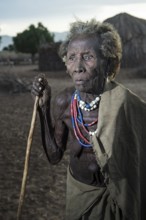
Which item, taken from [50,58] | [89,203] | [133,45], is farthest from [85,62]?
[50,58]

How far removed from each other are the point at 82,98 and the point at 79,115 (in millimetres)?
113

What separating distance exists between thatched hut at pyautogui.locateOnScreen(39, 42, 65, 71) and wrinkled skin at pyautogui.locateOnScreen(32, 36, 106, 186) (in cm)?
1999

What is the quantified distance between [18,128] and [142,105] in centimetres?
667

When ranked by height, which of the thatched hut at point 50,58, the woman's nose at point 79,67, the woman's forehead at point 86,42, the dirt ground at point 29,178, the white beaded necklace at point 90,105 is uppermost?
the woman's forehead at point 86,42

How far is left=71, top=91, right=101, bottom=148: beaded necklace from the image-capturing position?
96.1 inches

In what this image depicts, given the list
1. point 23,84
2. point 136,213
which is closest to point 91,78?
point 136,213

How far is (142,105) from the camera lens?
2.37 m

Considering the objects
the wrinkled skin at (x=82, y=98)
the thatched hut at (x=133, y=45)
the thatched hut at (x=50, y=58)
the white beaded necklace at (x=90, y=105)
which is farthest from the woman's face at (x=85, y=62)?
the thatched hut at (x=50, y=58)

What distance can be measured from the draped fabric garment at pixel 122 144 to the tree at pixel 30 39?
98.6 feet

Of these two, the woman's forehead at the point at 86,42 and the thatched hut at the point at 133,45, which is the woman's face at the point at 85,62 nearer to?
the woman's forehead at the point at 86,42

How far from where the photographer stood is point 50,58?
23.0m

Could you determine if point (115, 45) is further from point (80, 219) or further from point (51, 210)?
point (51, 210)

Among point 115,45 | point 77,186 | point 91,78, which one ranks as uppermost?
point 115,45

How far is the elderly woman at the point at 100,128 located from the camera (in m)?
2.26
